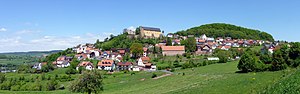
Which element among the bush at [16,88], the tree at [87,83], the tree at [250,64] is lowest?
the bush at [16,88]

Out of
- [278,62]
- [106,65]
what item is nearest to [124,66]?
[106,65]

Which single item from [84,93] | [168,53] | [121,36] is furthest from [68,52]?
[84,93]

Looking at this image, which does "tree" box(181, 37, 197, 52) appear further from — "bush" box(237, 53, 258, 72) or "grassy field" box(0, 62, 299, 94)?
"bush" box(237, 53, 258, 72)

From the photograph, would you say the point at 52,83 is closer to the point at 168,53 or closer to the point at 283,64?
the point at 283,64

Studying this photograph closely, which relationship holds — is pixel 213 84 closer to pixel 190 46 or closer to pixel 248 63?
pixel 248 63

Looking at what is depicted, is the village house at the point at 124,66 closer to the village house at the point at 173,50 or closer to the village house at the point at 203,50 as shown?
the village house at the point at 173,50

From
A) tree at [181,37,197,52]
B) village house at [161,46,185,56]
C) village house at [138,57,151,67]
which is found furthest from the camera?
tree at [181,37,197,52]

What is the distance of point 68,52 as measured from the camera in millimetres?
181875

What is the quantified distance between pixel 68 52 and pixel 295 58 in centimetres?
14770

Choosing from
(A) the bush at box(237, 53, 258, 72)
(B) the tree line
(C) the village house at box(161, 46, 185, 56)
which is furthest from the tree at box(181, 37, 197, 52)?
(B) the tree line

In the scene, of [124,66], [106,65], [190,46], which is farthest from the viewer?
[190,46]

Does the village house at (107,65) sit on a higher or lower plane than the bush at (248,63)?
lower

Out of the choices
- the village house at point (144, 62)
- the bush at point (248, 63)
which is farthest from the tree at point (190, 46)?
the bush at point (248, 63)

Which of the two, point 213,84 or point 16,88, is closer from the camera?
point 213,84
